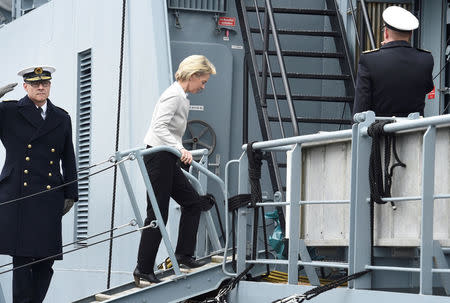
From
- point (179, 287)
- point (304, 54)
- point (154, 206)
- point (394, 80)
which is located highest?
point (304, 54)

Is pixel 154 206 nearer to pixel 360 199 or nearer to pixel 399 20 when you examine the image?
pixel 360 199

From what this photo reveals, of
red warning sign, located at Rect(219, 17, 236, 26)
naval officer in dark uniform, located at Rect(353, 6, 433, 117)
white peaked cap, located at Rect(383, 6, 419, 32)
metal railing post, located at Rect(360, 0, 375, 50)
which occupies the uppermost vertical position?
red warning sign, located at Rect(219, 17, 236, 26)

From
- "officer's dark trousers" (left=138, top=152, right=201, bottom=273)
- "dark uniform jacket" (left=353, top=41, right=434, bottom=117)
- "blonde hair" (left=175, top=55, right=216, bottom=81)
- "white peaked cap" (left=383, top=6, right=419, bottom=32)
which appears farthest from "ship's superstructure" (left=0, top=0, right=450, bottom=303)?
"white peaked cap" (left=383, top=6, right=419, bottom=32)

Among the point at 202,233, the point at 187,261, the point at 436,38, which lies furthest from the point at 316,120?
the point at 187,261

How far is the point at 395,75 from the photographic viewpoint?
6.34 m

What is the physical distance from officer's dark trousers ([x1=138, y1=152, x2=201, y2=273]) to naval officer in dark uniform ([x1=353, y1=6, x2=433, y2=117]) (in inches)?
56.3

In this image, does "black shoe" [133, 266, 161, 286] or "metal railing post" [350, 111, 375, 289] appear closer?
"metal railing post" [350, 111, 375, 289]

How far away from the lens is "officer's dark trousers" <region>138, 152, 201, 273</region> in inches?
280

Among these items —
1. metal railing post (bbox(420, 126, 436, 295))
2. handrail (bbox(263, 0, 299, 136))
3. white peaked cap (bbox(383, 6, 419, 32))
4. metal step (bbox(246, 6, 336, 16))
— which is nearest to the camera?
metal railing post (bbox(420, 126, 436, 295))

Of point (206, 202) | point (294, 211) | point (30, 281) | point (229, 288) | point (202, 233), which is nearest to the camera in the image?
point (294, 211)

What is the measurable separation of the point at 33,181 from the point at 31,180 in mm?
17

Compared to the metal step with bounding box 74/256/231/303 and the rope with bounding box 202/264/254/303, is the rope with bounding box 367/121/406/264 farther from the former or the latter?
the metal step with bounding box 74/256/231/303

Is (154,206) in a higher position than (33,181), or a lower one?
lower

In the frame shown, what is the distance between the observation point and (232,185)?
10289mm
